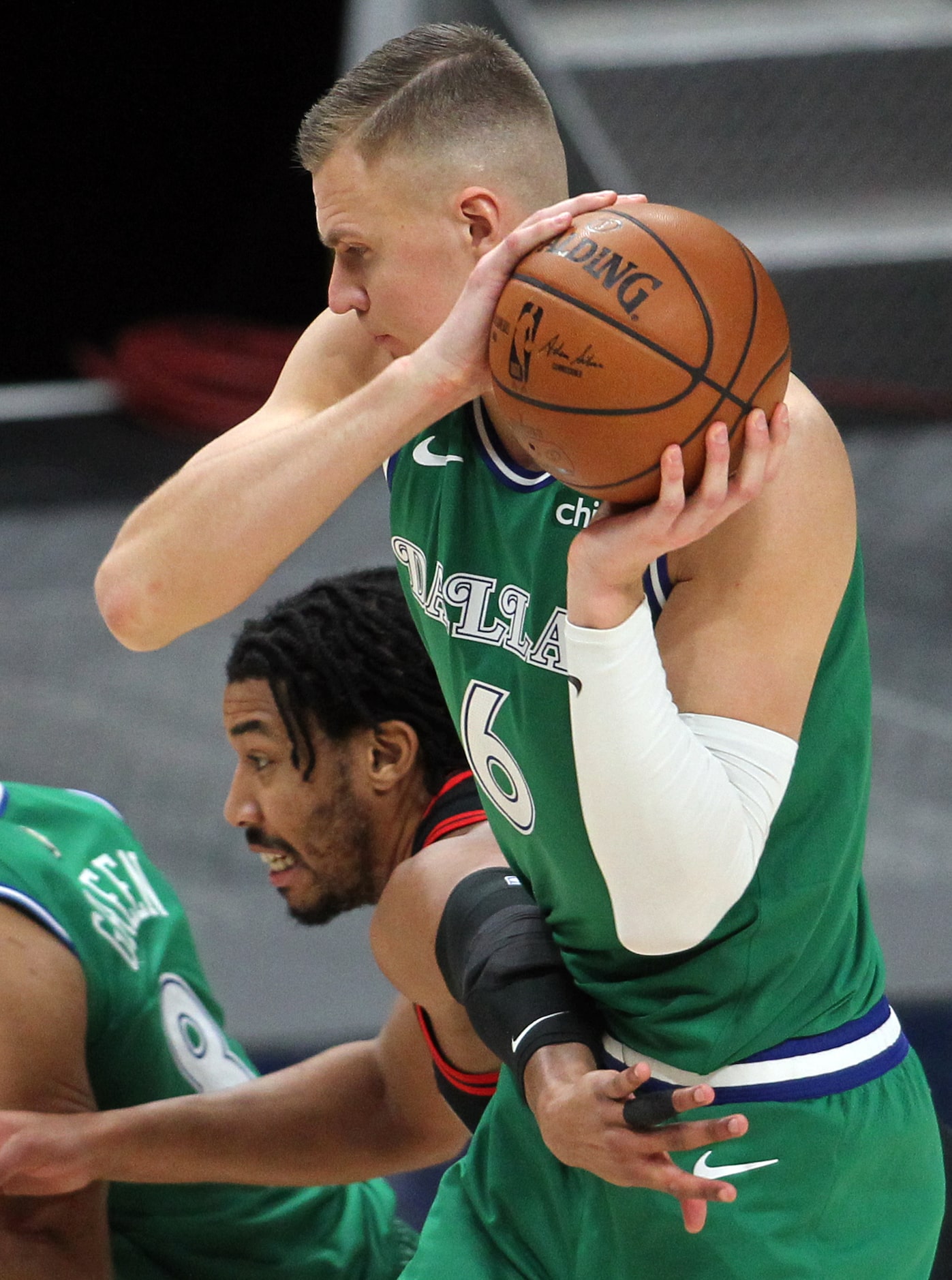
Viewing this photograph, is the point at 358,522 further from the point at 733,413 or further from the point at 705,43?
the point at 733,413

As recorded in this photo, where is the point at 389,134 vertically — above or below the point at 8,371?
above

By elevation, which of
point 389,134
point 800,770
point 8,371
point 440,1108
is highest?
point 389,134

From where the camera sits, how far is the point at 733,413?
58.5 inches

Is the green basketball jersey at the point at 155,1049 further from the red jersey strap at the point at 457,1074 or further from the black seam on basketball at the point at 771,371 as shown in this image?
A: the black seam on basketball at the point at 771,371

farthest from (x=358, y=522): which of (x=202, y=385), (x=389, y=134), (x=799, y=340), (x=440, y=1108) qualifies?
(x=389, y=134)

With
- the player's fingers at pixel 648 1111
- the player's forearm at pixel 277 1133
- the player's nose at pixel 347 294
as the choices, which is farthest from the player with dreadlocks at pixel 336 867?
the player's nose at pixel 347 294

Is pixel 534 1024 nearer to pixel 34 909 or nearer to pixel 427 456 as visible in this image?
pixel 427 456

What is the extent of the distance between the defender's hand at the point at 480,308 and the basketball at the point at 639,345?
0.7 inches

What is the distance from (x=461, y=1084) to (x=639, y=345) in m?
1.31

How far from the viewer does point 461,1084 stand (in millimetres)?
2420

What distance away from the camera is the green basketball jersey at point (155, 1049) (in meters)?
2.56

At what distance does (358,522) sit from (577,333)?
5779 mm

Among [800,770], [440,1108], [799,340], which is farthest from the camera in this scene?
[799,340]

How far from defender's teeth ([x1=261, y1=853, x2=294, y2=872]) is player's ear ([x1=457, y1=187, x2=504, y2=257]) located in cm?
130
